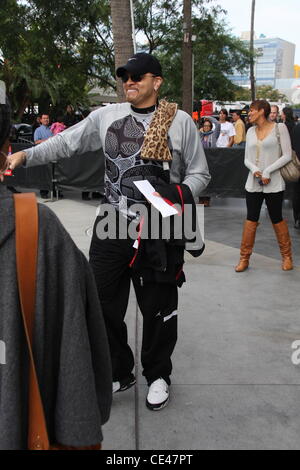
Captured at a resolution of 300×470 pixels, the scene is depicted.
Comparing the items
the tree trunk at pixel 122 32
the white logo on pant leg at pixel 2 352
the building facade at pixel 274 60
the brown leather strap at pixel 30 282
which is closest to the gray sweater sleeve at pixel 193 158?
the brown leather strap at pixel 30 282

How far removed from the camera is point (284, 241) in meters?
5.41

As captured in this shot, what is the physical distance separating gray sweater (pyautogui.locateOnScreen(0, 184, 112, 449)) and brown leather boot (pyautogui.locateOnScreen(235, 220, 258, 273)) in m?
4.04

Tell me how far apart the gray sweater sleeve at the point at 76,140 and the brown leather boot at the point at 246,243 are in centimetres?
277

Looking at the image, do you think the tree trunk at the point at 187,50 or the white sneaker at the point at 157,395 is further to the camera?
the tree trunk at the point at 187,50

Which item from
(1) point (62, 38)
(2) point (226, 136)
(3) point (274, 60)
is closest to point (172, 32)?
(1) point (62, 38)

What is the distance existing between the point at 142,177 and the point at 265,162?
2814 millimetres

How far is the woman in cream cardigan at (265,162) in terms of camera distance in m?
5.07

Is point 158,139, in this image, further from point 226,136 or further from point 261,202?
point 226,136

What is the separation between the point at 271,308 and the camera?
4.43 meters

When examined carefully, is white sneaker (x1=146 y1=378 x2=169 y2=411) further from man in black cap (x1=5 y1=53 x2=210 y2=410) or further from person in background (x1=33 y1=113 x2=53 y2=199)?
person in background (x1=33 y1=113 x2=53 y2=199)

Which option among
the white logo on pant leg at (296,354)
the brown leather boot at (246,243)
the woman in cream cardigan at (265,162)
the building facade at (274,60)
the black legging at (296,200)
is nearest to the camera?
the white logo on pant leg at (296,354)

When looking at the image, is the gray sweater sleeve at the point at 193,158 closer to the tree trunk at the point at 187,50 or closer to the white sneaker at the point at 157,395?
the white sneaker at the point at 157,395

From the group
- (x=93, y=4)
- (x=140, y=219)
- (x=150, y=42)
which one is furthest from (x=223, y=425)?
(x=150, y=42)
